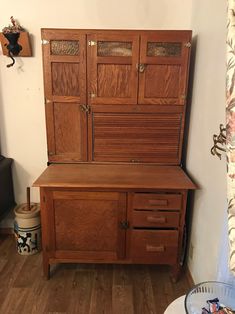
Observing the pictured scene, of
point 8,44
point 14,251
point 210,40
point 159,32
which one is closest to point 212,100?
point 210,40

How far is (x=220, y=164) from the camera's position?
4.83 ft

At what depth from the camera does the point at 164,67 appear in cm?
192

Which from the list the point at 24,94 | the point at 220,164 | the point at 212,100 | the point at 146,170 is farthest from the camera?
Result: the point at 24,94

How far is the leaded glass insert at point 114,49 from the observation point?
1873 mm

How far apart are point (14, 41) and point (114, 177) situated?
3.88ft

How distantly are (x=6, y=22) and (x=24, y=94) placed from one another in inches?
20.6

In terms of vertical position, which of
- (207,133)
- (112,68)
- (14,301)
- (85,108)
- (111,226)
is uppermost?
(112,68)

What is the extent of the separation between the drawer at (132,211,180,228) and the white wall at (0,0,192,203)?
0.96 meters

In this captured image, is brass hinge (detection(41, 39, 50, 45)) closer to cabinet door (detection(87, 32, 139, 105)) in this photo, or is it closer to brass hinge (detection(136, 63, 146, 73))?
cabinet door (detection(87, 32, 139, 105))

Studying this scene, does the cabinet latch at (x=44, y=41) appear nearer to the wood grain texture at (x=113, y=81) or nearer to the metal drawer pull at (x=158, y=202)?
the wood grain texture at (x=113, y=81)

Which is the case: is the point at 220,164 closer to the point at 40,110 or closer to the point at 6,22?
the point at 40,110

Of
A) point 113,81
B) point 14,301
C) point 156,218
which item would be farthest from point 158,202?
point 14,301

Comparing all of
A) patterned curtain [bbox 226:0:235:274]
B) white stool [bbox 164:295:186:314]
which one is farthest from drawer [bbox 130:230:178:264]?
patterned curtain [bbox 226:0:235:274]

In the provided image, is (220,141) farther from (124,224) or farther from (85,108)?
(85,108)
